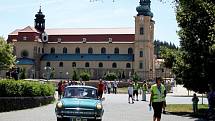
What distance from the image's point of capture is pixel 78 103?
16.5 m

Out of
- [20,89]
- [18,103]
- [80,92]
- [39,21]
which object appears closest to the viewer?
[80,92]

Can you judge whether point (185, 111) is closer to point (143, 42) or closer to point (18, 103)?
point (18, 103)

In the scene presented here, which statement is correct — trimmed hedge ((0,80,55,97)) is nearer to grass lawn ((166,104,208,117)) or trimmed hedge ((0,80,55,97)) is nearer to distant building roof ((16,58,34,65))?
grass lawn ((166,104,208,117))

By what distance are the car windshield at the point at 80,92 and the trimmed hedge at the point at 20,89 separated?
689 centimetres

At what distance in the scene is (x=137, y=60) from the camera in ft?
383

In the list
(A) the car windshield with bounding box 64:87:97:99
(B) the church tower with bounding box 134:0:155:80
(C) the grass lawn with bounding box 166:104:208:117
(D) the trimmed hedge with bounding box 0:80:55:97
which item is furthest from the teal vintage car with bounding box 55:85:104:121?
(B) the church tower with bounding box 134:0:155:80

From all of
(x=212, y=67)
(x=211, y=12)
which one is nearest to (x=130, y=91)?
(x=212, y=67)

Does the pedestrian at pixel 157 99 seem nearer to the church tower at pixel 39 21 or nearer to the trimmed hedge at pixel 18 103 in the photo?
the trimmed hedge at pixel 18 103

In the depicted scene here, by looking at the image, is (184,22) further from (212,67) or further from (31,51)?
(31,51)

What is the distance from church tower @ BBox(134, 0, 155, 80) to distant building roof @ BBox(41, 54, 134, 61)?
141 inches

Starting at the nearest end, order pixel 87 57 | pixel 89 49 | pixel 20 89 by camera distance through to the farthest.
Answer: pixel 20 89 → pixel 87 57 → pixel 89 49

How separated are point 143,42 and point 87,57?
54.0 ft

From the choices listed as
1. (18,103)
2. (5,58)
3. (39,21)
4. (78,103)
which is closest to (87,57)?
(39,21)

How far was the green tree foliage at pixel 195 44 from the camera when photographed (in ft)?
76.8
